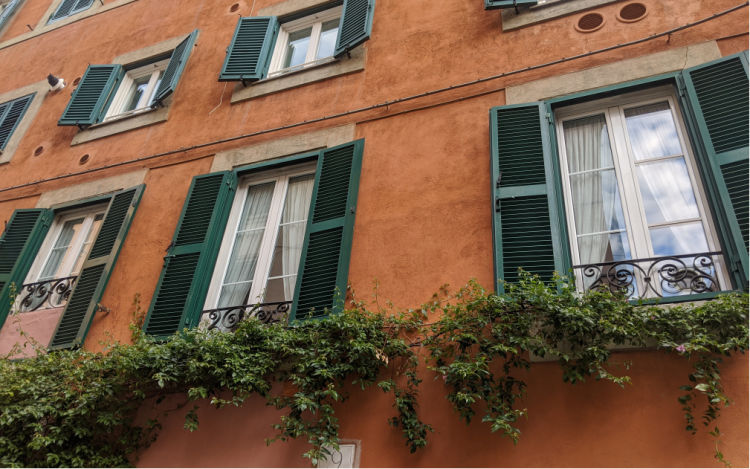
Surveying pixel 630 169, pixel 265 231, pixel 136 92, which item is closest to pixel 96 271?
pixel 265 231

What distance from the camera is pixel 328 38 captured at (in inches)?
319

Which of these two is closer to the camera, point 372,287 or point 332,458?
point 332,458

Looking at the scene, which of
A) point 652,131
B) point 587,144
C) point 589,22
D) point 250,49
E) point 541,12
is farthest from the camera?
point 250,49

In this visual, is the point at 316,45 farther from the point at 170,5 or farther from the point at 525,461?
the point at 525,461

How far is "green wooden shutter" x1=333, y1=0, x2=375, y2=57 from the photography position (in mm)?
7180

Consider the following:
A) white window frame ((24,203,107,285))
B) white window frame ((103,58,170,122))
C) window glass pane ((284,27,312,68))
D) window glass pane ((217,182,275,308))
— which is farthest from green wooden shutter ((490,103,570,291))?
white window frame ((103,58,170,122))

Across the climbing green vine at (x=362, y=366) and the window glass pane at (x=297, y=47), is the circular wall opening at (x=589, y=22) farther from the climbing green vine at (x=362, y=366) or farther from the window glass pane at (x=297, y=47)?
the window glass pane at (x=297, y=47)

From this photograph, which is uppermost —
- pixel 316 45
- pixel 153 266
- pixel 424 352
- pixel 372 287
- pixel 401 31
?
pixel 316 45

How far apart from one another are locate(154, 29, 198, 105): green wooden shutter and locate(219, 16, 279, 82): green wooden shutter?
0.82 m

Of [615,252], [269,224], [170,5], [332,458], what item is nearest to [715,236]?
[615,252]

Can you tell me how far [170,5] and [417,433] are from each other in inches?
336

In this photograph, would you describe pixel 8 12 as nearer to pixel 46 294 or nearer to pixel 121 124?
pixel 121 124

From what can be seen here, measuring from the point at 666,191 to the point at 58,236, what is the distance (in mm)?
7020

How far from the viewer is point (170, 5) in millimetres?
9969
